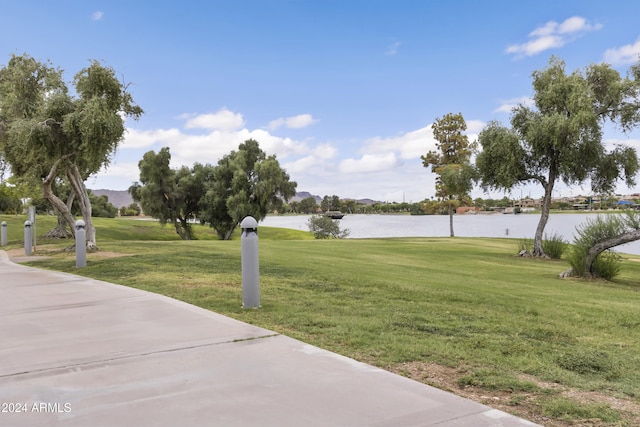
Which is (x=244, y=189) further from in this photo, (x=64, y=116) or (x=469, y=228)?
(x=469, y=228)

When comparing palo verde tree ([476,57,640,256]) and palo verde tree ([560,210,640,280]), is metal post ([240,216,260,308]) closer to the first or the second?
palo verde tree ([560,210,640,280])

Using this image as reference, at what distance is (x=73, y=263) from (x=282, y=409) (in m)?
13.2

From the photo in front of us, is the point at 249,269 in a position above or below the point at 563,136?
below

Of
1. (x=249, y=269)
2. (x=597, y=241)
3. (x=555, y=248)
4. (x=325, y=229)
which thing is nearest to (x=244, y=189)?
(x=325, y=229)

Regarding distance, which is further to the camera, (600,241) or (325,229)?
(325,229)

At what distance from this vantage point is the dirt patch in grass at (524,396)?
331cm

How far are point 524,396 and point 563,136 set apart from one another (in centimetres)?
2202

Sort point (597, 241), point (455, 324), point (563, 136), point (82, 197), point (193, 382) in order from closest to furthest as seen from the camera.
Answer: point (193, 382) < point (455, 324) < point (597, 241) < point (82, 197) < point (563, 136)

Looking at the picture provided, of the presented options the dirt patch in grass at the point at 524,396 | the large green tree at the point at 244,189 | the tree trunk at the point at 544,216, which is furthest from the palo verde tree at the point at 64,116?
the large green tree at the point at 244,189

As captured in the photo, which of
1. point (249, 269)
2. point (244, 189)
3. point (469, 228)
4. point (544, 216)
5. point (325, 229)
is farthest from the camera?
point (469, 228)

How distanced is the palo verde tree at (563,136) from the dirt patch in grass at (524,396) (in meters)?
20.8

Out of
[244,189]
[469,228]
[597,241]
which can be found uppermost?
[244,189]

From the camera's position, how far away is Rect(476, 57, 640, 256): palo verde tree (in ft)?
73.2

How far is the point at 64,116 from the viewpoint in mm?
16453
